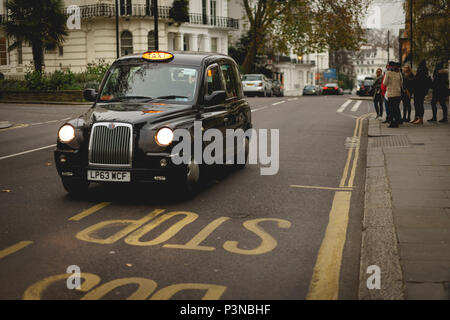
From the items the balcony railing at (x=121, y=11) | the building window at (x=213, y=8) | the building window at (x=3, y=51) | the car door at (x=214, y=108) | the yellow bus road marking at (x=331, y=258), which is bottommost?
the yellow bus road marking at (x=331, y=258)

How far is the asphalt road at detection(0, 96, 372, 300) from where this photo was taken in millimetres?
4859

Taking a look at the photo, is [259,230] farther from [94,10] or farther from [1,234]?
[94,10]

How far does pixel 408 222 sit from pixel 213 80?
13.1 ft

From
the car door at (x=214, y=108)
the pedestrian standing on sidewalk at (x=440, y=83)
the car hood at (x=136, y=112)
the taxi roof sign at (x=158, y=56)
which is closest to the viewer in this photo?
the car hood at (x=136, y=112)

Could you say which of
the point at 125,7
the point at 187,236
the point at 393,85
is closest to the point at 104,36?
the point at 125,7

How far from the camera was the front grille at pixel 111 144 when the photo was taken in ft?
24.8

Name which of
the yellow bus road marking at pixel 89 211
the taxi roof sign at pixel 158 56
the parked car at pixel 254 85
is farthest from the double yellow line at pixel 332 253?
the parked car at pixel 254 85

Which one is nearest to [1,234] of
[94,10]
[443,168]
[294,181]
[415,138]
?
[294,181]

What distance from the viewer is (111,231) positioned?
652 cm

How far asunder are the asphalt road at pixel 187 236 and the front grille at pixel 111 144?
575 mm

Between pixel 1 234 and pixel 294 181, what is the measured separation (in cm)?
467

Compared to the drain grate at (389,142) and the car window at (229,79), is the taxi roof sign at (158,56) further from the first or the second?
the drain grate at (389,142)

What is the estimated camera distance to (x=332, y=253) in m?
5.76

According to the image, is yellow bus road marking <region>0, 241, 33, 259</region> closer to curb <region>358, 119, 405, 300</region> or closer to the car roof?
curb <region>358, 119, 405, 300</region>
